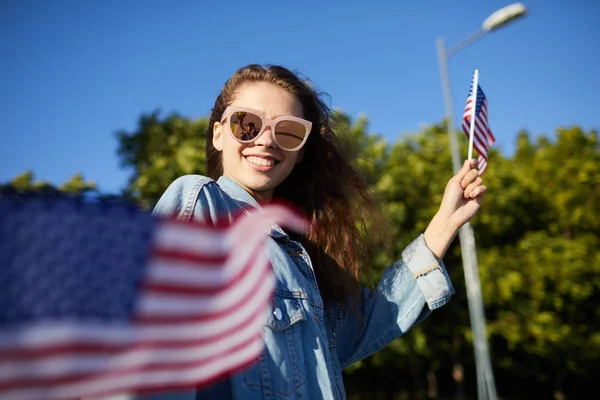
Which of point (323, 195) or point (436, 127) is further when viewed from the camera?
point (436, 127)

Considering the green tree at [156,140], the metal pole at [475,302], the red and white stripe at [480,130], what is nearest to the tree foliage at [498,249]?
the green tree at [156,140]

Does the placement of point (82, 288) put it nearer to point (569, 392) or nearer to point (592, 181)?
point (592, 181)

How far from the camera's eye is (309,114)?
2.42 m

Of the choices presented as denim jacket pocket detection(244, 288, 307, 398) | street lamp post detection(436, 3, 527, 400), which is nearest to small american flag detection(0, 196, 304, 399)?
denim jacket pocket detection(244, 288, 307, 398)

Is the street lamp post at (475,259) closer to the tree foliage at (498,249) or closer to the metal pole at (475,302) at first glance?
→ the metal pole at (475,302)

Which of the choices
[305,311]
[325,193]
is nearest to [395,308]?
[325,193]

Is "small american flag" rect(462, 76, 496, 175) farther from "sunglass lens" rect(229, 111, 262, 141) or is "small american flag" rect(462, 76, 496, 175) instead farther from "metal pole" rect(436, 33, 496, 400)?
"metal pole" rect(436, 33, 496, 400)

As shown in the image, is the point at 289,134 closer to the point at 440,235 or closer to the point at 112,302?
the point at 440,235

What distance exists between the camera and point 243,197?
1912 millimetres

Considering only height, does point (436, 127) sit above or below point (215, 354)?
above

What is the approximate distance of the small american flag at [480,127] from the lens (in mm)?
3016

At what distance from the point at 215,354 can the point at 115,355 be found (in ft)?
1.05

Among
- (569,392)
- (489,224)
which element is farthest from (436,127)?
(569,392)

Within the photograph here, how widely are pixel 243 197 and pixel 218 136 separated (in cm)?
47
